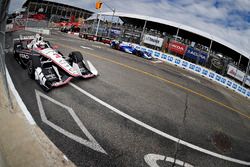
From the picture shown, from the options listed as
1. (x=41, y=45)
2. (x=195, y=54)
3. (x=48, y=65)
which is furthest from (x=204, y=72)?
(x=48, y=65)

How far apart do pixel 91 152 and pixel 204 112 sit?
Result: 19.1 ft

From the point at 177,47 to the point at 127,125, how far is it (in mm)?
24053

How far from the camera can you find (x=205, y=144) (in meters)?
5.66

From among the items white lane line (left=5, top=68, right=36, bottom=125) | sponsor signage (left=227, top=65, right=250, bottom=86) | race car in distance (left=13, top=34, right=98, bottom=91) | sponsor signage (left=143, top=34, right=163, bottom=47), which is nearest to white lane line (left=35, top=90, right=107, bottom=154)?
white lane line (left=5, top=68, right=36, bottom=125)

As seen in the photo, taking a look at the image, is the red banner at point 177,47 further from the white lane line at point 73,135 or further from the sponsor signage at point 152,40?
the white lane line at point 73,135

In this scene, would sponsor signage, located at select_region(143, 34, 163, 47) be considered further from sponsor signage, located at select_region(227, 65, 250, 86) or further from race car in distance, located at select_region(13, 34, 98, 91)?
race car in distance, located at select_region(13, 34, 98, 91)

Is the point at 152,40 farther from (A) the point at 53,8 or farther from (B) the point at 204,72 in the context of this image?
(A) the point at 53,8

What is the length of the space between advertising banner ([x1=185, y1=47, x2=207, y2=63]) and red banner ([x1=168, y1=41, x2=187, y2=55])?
2.16 ft

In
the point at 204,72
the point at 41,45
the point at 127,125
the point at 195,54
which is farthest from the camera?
the point at 195,54

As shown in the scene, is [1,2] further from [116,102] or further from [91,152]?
[116,102]

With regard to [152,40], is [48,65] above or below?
below

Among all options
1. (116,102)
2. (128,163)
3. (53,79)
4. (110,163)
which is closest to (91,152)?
(110,163)

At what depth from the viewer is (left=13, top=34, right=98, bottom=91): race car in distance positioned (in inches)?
279

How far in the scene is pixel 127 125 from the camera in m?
5.58
